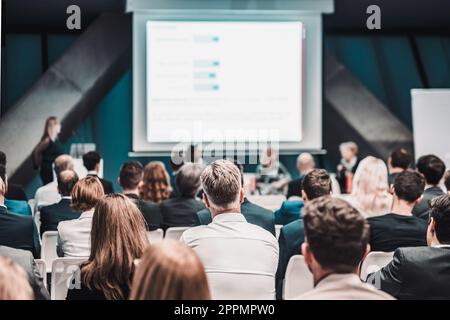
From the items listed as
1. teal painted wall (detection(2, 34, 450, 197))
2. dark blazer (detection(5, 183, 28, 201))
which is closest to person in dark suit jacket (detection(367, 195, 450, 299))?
dark blazer (detection(5, 183, 28, 201))

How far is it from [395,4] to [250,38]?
216 cm

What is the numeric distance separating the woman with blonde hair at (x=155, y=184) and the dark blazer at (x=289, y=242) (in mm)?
1974

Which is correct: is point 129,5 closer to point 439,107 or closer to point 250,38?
point 250,38

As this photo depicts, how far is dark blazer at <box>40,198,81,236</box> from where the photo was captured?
439 centimetres

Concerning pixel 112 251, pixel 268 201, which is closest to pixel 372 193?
pixel 268 201

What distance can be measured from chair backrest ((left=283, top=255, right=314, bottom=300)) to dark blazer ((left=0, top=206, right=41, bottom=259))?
1.48 meters

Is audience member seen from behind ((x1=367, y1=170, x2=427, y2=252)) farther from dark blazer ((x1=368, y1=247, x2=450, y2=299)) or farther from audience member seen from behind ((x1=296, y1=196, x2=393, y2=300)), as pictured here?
audience member seen from behind ((x1=296, y1=196, x2=393, y2=300))

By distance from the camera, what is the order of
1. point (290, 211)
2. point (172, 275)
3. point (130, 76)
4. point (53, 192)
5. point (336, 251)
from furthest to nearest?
1. point (130, 76)
2. point (53, 192)
3. point (290, 211)
4. point (336, 251)
5. point (172, 275)

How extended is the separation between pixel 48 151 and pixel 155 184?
2891 millimetres

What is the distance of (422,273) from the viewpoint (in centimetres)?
271

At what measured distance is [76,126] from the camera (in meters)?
9.18

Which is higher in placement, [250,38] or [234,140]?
[250,38]

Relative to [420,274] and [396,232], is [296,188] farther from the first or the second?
[420,274]
